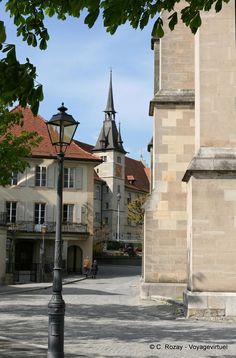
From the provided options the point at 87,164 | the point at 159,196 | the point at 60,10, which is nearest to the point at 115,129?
the point at 87,164

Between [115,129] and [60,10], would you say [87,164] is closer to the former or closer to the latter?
[60,10]

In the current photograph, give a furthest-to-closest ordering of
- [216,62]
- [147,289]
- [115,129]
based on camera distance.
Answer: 1. [115,129]
2. [147,289]
3. [216,62]

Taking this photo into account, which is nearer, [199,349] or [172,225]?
[199,349]

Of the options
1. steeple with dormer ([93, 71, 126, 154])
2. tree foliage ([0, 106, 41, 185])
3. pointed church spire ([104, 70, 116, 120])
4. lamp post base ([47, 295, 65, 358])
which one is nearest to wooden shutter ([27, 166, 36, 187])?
tree foliage ([0, 106, 41, 185])

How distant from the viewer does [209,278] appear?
13.3m

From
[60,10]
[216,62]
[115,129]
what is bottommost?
[60,10]

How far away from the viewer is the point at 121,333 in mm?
10906


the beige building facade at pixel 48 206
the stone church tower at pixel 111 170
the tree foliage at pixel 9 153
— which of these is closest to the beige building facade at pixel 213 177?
the tree foliage at pixel 9 153

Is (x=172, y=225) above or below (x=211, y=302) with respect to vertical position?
above

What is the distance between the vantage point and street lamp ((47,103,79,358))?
7.55 meters

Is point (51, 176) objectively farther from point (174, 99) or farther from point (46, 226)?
point (174, 99)

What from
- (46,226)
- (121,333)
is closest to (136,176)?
(46,226)

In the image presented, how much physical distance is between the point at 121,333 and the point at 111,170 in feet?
270

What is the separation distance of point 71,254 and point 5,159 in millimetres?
32296
